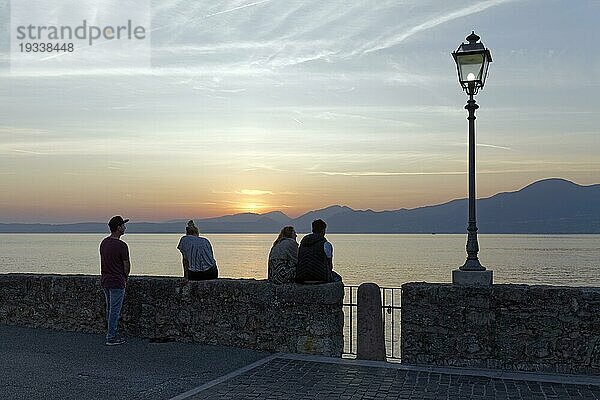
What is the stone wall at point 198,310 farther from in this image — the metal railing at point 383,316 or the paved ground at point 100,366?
the metal railing at point 383,316

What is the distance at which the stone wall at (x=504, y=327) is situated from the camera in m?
8.32

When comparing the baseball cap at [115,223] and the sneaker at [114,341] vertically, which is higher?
the baseball cap at [115,223]

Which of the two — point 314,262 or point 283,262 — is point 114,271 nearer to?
point 283,262

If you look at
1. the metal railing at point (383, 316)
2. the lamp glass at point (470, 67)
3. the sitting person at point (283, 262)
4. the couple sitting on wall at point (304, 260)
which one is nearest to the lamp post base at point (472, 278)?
the metal railing at point (383, 316)

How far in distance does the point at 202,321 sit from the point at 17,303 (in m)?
3.64

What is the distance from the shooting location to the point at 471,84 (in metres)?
9.52

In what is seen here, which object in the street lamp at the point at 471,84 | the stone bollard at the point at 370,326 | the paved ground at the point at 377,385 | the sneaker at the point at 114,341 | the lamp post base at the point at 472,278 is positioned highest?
the street lamp at the point at 471,84

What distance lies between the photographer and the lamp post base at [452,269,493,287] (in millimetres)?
8969

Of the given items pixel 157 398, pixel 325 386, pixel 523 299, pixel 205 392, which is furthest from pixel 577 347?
pixel 157 398

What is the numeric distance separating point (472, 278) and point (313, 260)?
2.15 metres

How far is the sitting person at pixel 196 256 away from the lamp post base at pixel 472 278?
11.9ft

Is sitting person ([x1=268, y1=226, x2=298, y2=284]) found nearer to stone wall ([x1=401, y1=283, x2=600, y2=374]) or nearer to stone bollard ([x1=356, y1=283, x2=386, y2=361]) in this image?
stone bollard ([x1=356, y1=283, x2=386, y2=361])

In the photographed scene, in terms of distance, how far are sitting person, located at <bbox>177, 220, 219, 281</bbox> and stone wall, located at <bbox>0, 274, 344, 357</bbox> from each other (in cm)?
23

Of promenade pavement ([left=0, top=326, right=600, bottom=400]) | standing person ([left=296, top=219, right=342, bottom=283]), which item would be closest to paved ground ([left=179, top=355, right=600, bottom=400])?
promenade pavement ([left=0, top=326, right=600, bottom=400])
